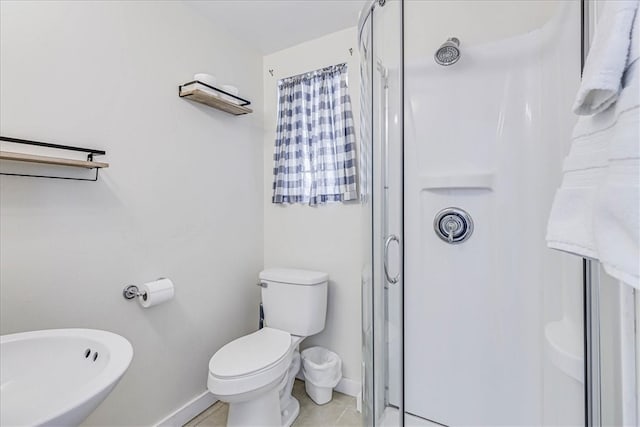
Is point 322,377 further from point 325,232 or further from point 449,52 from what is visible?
point 449,52

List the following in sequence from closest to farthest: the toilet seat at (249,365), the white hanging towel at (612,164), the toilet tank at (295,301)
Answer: the white hanging towel at (612,164)
the toilet seat at (249,365)
the toilet tank at (295,301)

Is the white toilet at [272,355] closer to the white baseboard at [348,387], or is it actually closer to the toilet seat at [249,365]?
the toilet seat at [249,365]

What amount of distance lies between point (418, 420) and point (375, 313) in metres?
0.52

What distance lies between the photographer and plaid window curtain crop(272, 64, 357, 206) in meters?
1.94

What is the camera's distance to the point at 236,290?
6.64ft

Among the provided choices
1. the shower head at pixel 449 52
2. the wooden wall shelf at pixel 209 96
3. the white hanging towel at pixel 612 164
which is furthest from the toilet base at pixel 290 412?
the shower head at pixel 449 52

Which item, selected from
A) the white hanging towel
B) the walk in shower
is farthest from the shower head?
the white hanging towel

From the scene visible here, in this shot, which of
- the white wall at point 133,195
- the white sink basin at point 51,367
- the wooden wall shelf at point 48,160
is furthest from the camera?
the white wall at point 133,195

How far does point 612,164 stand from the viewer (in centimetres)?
44

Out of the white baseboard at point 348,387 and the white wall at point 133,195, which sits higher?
the white wall at point 133,195

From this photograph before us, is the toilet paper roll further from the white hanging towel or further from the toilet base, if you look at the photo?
the white hanging towel

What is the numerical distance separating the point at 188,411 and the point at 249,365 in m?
0.63

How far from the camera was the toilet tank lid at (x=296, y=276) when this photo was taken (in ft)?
6.01

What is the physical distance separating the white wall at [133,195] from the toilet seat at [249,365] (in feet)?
1.22
